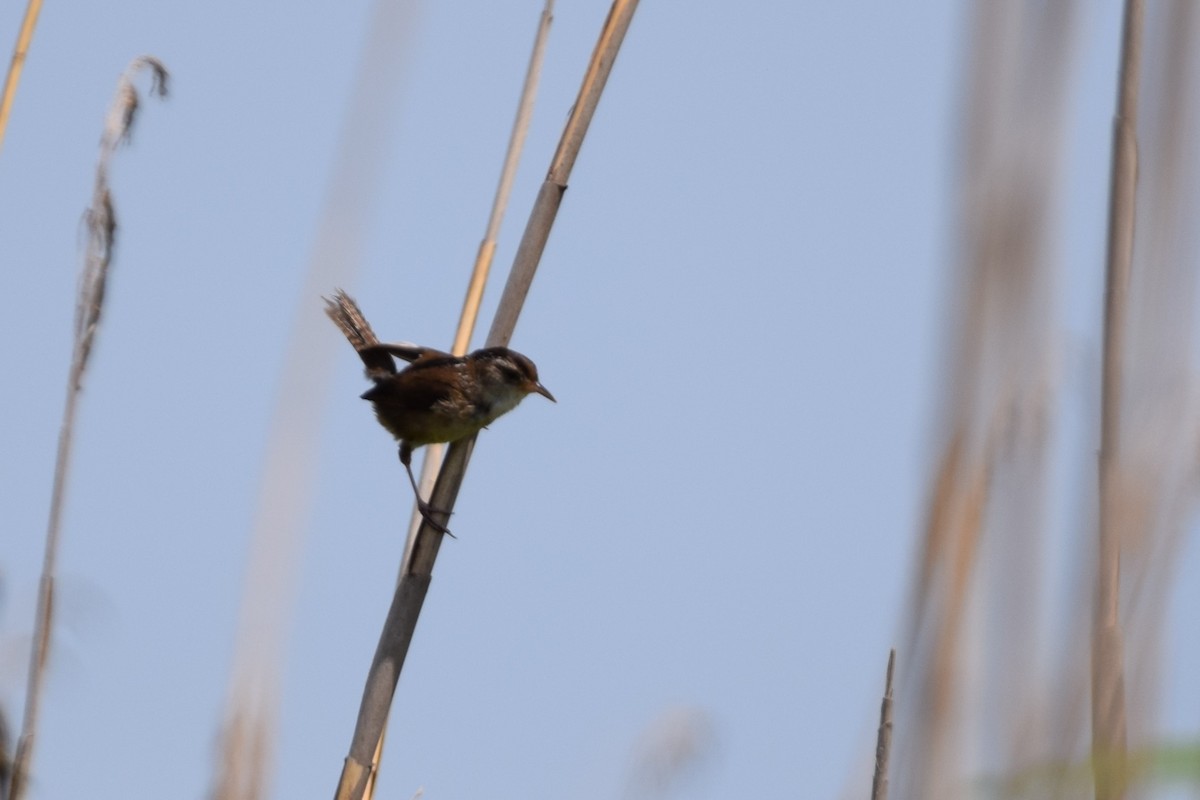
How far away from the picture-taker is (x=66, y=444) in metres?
2.30

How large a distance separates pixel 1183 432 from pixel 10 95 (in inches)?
86.4

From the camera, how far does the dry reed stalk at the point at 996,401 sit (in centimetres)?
146

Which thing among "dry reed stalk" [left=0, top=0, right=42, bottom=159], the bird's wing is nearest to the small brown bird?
the bird's wing

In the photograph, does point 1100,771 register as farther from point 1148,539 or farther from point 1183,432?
point 1183,432

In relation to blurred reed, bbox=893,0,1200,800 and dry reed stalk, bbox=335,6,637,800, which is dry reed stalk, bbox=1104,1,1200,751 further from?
dry reed stalk, bbox=335,6,637,800

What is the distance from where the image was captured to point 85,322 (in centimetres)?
230

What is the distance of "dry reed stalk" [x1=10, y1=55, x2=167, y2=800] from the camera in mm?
2184

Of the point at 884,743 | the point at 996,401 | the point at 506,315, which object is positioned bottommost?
the point at 884,743

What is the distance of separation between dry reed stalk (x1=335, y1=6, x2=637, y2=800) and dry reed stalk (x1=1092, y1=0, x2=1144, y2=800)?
84cm

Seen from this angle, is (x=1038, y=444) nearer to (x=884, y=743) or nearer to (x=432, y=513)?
(x=884, y=743)

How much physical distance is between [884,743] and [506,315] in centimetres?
102

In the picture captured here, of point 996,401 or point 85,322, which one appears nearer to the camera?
point 996,401

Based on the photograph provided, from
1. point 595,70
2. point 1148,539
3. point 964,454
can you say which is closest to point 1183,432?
point 1148,539

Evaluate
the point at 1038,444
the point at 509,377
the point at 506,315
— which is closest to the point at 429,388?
the point at 509,377
